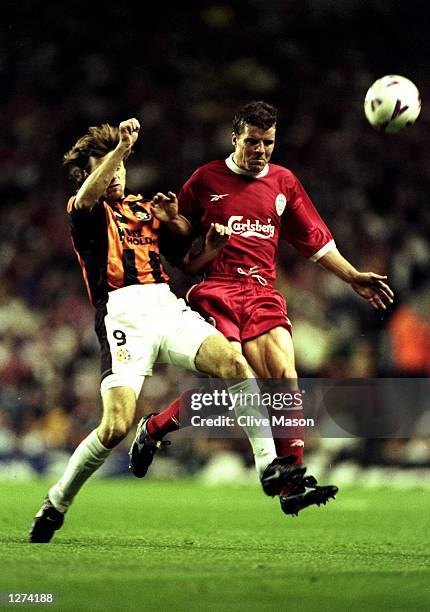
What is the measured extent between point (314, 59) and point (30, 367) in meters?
5.58

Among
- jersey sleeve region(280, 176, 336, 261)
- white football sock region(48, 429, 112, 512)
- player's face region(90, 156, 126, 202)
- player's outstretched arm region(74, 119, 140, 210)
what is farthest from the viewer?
jersey sleeve region(280, 176, 336, 261)

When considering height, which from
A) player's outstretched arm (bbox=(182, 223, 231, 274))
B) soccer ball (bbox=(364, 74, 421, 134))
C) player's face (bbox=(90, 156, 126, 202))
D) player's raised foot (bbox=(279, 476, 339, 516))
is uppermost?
soccer ball (bbox=(364, 74, 421, 134))

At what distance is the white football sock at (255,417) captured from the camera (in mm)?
5508

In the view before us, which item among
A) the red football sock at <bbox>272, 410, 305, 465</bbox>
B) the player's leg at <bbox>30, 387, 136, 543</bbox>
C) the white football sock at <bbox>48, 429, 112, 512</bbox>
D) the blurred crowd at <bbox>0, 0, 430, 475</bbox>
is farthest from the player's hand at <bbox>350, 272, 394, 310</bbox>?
the blurred crowd at <bbox>0, 0, 430, 475</bbox>

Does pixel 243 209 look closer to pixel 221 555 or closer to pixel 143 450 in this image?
pixel 143 450

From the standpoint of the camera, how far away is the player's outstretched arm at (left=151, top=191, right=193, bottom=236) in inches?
226

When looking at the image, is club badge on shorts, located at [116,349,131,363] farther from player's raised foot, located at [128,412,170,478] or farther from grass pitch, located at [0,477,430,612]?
grass pitch, located at [0,477,430,612]

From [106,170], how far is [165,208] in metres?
0.53

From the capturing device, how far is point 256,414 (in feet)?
18.5

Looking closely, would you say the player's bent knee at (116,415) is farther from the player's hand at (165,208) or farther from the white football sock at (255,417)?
the player's hand at (165,208)

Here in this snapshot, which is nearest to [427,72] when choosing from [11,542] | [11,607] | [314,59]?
[314,59]

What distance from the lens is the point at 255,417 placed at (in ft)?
18.5

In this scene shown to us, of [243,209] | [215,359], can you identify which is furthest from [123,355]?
[243,209]

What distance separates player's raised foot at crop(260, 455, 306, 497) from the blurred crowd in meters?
5.56
